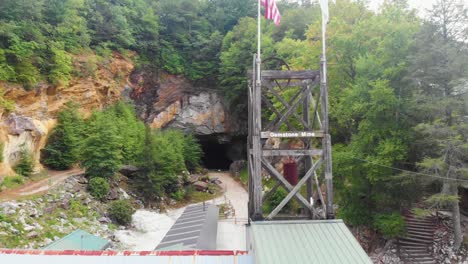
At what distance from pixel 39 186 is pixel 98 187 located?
3.26 metres

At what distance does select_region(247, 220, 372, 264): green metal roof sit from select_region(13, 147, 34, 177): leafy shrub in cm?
1894

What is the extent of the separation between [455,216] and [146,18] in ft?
109

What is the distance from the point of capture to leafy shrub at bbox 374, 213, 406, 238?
1311 centimetres

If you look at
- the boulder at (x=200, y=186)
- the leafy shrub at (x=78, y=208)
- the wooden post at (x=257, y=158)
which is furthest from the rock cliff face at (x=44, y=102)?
the wooden post at (x=257, y=158)

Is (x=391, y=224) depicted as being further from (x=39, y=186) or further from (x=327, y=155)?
(x=39, y=186)

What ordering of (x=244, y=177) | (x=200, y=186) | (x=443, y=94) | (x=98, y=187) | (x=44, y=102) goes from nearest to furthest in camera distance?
(x=443, y=94)
(x=98, y=187)
(x=44, y=102)
(x=200, y=186)
(x=244, y=177)

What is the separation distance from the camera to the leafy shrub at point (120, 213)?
19.1 meters

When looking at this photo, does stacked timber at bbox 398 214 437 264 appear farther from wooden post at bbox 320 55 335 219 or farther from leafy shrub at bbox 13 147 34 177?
leafy shrub at bbox 13 147 34 177

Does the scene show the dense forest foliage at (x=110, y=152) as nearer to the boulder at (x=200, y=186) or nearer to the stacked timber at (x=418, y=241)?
the boulder at (x=200, y=186)

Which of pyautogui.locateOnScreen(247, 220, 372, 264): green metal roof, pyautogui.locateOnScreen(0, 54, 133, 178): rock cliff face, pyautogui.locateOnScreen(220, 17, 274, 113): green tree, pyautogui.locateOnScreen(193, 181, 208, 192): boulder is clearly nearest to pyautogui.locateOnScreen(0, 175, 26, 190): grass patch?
pyautogui.locateOnScreen(0, 54, 133, 178): rock cliff face

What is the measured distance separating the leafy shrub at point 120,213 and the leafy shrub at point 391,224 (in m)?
13.8

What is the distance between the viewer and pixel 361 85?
559 inches

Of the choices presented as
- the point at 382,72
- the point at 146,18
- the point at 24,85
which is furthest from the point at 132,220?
the point at 146,18

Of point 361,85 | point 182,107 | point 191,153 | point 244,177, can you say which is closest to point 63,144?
point 191,153
